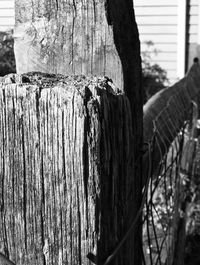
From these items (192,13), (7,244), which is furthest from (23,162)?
(192,13)

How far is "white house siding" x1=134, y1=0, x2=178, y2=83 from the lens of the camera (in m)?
8.40

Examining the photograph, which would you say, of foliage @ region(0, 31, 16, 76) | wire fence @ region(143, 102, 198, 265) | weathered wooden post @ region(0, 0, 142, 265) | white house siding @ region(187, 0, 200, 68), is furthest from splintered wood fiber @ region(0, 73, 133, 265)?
white house siding @ region(187, 0, 200, 68)

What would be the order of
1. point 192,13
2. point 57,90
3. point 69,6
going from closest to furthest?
1. point 57,90
2. point 69,6
3. point 192,13

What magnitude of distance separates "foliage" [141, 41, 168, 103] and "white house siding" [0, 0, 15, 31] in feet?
7.59

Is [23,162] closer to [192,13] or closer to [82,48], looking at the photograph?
[82,48]

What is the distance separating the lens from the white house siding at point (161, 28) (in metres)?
8.40

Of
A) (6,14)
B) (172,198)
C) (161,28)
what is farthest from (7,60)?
(172,198)

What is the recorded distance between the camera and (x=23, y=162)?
0.99 meters

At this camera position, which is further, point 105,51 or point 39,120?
point 105,51

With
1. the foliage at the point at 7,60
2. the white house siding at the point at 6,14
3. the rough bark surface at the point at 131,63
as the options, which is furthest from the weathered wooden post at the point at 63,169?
the white house siding at the point at 6,14

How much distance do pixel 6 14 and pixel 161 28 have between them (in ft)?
8.68

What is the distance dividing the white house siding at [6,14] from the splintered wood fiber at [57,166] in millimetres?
8351

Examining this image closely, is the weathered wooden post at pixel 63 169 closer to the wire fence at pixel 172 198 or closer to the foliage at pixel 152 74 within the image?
the wire fence at pixel 172 198

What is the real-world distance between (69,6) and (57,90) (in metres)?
0.40
